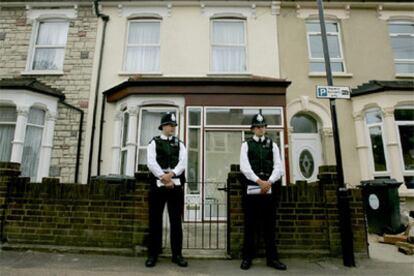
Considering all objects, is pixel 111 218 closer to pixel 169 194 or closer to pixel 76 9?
pixel 169 194

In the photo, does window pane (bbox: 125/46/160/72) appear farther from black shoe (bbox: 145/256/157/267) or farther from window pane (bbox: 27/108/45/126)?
black shoe (bbox: 145/256/157/267)

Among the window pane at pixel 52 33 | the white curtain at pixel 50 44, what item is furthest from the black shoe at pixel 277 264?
the window pane at pixel 52 33

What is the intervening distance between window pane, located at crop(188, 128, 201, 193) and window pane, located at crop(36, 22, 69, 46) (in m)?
5.55

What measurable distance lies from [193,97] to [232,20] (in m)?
3.53

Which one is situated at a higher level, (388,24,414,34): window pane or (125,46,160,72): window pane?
(388,24,414,34): window pane

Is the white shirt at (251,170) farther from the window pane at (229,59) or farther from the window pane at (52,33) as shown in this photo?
the window pane at (52,33)

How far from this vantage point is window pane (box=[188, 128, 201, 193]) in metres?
7.57

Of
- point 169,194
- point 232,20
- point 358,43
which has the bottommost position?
point 169,194

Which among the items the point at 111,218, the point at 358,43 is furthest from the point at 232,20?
the point at 111,218

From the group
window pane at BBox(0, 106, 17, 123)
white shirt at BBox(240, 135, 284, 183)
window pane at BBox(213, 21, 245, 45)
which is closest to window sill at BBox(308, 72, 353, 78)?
window pane at BBox(213, 21, 245, 45)

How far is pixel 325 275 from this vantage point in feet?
11.3

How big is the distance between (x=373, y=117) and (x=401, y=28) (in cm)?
374

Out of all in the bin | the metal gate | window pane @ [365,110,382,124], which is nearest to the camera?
the metal gate

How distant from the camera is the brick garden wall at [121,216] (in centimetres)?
404
